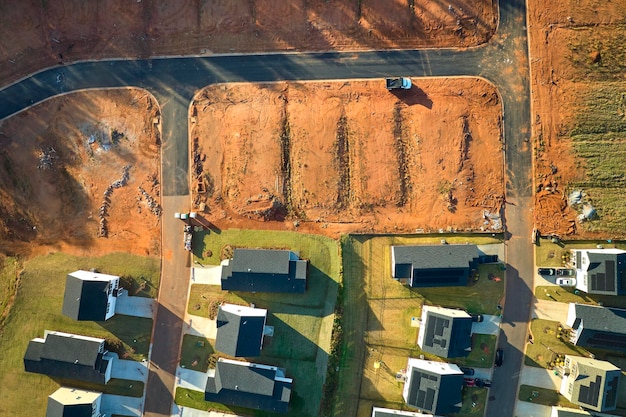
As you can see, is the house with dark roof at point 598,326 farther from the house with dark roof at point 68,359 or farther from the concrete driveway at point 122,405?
the house with dark roof at point 68,359

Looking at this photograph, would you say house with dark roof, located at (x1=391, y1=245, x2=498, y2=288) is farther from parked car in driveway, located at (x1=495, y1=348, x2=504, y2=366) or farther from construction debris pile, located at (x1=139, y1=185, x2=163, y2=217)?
construction debris pile, located at (x1=139, y1=185, x2=163, y2=217)

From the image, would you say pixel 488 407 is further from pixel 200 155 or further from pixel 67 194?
pixel 67 194

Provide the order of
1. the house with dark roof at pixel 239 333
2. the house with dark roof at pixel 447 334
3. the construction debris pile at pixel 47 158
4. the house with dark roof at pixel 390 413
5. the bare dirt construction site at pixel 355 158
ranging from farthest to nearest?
the construction debris pile at pixel 47 158
the bare dirt construction site at pixel 355 158
the house with dark roof at pixel 390 413
the house with dark roof at pixel 239 333
the house with dark roof at pixel 447 334

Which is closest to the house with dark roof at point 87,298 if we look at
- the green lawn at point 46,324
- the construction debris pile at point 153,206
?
the green lawn at point 46,324

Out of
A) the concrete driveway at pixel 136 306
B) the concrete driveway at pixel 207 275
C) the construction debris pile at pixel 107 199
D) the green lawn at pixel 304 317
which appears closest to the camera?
the green lawn at pixel 304 317

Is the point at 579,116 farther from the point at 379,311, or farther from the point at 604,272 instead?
the point at 379,311

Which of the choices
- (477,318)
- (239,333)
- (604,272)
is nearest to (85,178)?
(239,333)
